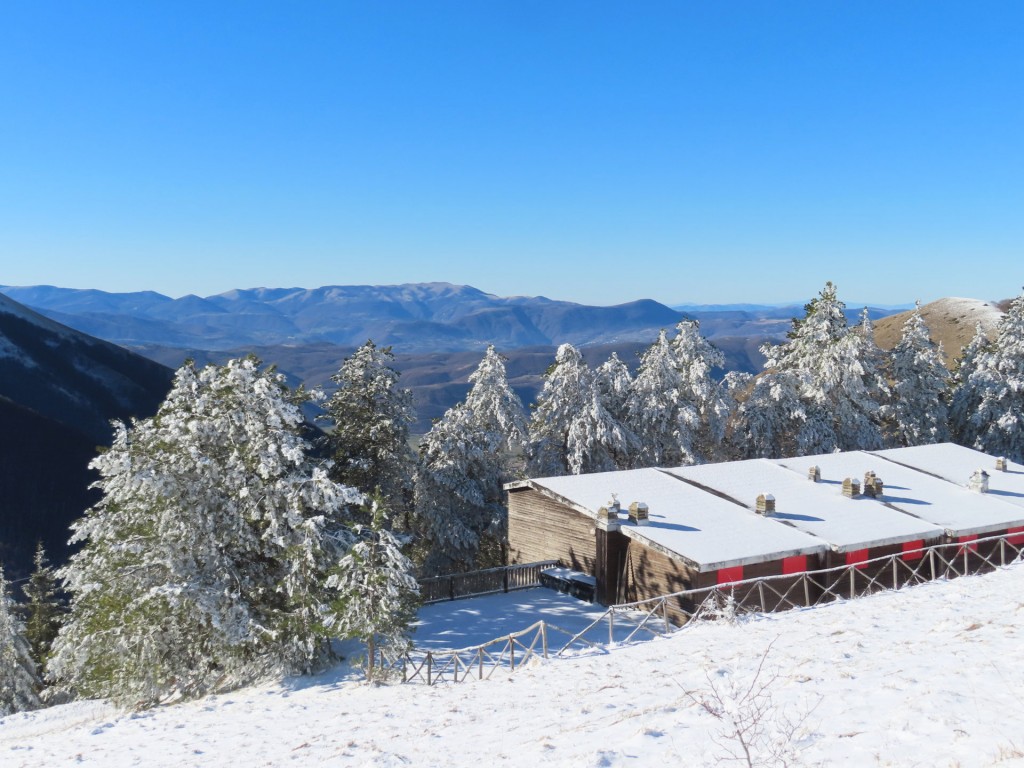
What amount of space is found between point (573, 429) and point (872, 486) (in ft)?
50.5

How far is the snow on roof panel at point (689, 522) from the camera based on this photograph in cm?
2036

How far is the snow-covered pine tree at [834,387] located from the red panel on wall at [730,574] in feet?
76.0

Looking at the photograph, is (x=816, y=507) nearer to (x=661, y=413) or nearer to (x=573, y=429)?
(x=573, y=429)

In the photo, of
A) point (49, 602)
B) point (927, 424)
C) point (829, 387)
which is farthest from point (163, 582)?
point (927, 424)

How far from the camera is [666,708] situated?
10.5 metres

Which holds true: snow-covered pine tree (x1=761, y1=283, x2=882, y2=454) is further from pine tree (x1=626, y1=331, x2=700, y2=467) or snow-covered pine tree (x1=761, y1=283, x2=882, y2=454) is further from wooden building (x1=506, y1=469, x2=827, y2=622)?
wooden building (x1=506, y1=469, x2=827, y2=622)

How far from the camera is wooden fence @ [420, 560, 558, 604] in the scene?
23.8 metres

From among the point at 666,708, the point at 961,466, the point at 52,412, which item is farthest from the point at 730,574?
the point at 52,412

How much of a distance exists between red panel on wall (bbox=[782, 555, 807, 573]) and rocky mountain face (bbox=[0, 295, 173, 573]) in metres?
51.4

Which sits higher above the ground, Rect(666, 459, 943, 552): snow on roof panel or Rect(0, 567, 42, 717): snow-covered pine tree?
Rect(666, 459, 943, 552): snow on roof panel

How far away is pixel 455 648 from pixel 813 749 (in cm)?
1243

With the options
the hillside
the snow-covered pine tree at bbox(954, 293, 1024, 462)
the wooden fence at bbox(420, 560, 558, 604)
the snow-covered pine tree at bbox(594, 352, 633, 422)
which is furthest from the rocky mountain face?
the hillside

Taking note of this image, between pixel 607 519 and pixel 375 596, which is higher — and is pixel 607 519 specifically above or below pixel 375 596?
above

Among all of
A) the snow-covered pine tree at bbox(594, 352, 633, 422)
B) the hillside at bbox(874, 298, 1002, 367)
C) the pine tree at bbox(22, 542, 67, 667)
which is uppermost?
the hillside at bbox(874, 298, 1002, 367)
